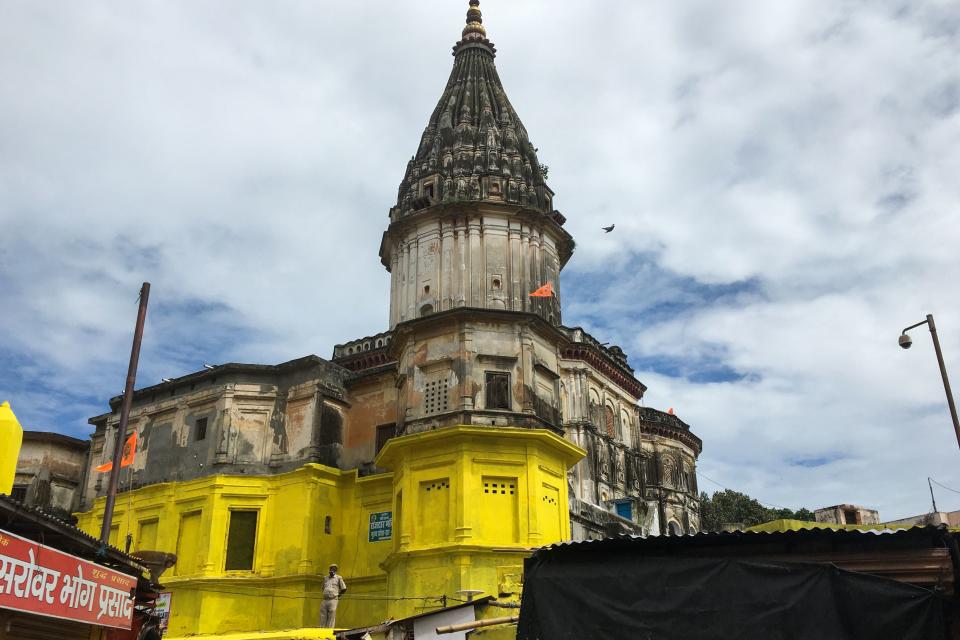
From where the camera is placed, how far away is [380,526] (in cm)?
3125

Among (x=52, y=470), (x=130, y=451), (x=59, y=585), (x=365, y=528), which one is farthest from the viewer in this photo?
(x=52, y=470)

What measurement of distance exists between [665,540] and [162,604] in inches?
976

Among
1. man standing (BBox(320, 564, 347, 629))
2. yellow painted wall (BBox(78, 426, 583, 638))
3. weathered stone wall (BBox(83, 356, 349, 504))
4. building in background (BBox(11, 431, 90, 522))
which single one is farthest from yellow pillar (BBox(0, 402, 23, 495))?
building in background (BBox(11, 431, 90, 522))

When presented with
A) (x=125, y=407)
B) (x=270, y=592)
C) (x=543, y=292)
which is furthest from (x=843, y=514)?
(x=125, y=407)

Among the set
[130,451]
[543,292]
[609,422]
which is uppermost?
[543,292]

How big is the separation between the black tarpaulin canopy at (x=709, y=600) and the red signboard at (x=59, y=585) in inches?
253

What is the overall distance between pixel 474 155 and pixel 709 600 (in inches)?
1081

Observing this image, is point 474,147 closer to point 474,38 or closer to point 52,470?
point 474,38

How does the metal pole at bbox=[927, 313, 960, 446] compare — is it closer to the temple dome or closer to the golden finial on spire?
the temple dome

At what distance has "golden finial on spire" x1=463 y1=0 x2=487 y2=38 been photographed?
44.1 meters

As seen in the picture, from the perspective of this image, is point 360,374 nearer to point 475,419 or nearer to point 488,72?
point 475,419

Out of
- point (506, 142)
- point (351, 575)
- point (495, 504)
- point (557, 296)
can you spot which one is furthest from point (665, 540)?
point (506, 142)

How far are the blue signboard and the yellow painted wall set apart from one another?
0.22 meters

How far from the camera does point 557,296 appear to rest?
115 feet
